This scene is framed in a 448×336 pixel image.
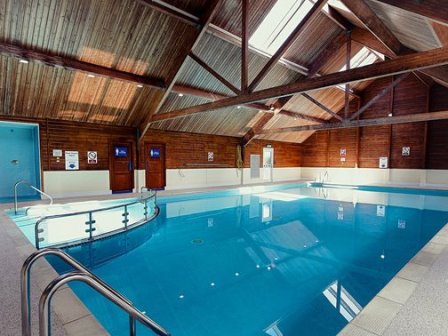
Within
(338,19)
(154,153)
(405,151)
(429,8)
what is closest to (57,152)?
(154,153)

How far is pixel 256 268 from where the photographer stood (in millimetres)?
3736

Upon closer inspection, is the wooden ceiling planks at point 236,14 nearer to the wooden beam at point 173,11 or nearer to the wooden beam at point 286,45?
the wooden beam at point 173,11

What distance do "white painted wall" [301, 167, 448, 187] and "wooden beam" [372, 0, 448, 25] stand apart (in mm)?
11304

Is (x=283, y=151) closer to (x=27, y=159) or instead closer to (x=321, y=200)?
(x=321, y=200)

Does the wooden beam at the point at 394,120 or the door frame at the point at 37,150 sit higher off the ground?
the wooden beam at the point at 394,120

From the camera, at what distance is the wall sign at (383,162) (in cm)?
1273

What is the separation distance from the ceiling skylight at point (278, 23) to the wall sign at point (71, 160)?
6.61 m

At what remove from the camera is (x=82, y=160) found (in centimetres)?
819

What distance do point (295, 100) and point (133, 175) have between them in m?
7.52

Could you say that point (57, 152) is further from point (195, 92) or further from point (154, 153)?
point (195, 92)

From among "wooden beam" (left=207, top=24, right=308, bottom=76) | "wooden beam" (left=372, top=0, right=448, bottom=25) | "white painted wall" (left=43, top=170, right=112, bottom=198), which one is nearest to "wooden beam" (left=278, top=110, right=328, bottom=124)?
"wooden beam" (left=207, top=24, right=308, bottom=76)

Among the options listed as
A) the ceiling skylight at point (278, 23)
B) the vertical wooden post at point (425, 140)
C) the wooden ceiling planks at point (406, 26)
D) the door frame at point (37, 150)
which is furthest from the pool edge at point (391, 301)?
the vertical wooden post at point (425, 140)

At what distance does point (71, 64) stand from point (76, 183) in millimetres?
3941

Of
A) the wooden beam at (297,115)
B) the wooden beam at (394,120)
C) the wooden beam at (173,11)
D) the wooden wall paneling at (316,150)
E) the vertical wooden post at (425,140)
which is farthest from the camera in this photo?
the wooden wall paneling at (316,150)
